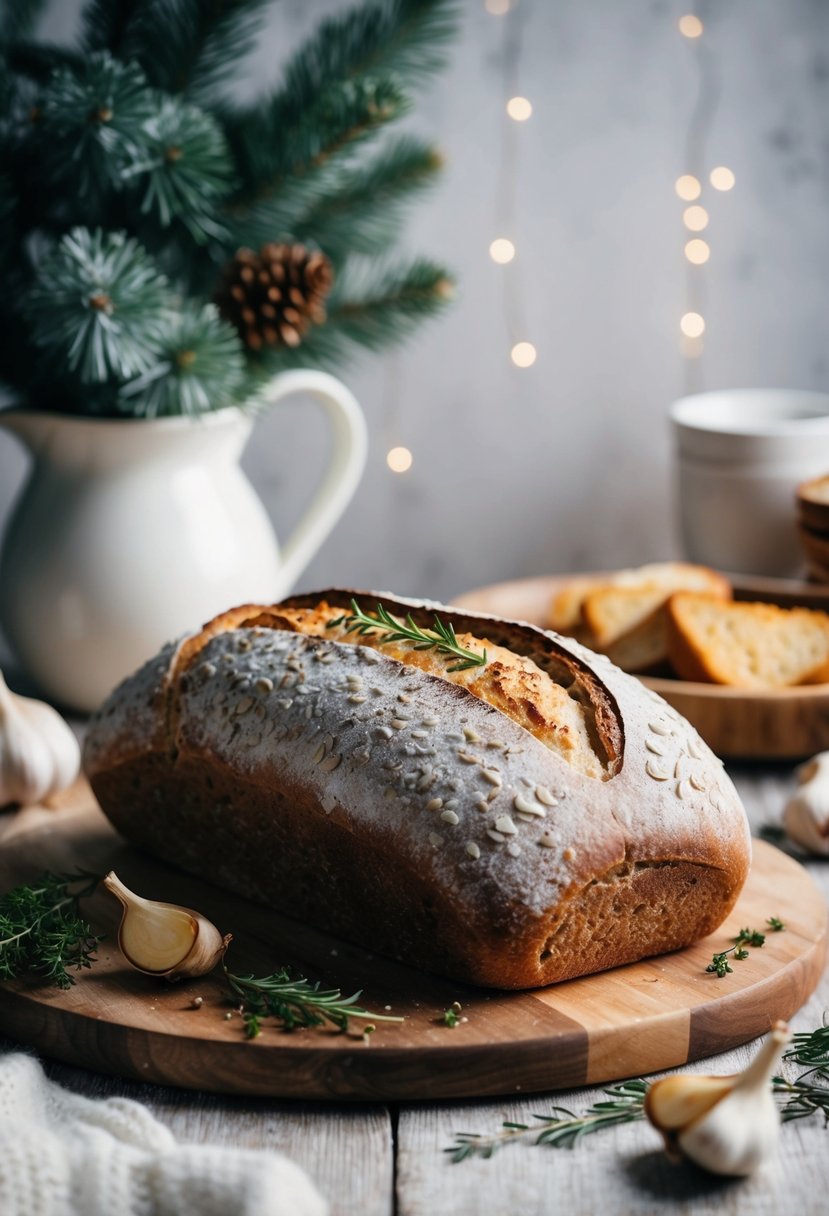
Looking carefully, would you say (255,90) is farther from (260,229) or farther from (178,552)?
(178,552)

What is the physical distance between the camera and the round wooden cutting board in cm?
130

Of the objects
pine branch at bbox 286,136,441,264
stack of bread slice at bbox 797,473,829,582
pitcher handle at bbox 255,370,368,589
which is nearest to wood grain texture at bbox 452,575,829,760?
stack of bread slice at bbox 797,473,829,582

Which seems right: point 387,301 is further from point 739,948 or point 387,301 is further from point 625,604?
point 739,948

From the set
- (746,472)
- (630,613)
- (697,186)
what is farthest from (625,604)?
(697,186)

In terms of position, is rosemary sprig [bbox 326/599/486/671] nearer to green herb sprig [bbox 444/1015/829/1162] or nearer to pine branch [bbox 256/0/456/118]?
green herb sprig [bbox 444/1015/829/1162]

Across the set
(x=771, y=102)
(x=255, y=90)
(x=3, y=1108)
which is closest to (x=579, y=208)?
(x=771, y=102)

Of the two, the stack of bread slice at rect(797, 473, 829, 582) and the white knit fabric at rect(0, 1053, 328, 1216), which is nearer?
the white knit fabric at rect(0, 1053, 328, 1216)

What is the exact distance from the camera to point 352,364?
2.98 metres

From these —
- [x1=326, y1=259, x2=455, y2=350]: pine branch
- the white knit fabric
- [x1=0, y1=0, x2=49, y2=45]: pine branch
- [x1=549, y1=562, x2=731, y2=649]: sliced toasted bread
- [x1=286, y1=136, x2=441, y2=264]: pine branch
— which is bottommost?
the white knit fabric

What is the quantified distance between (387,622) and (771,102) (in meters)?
1.79

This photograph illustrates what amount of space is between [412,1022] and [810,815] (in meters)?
0.78

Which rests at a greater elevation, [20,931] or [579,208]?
[579,208]

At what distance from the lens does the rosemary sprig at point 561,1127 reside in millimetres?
1234

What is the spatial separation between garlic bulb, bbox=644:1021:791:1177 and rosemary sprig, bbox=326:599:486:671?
0.54m
